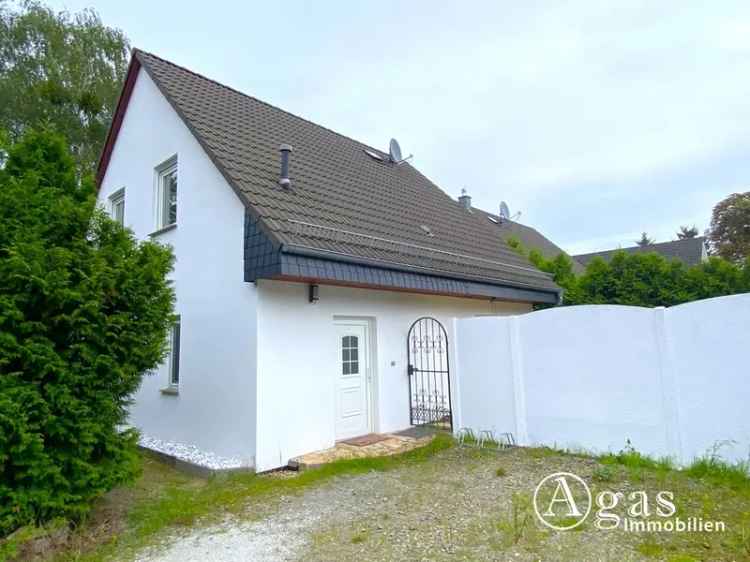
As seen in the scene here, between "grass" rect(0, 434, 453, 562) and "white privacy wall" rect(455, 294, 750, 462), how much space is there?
1.29 m

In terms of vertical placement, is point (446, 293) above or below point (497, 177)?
below

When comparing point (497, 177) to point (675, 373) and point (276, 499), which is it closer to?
point (675, 373)

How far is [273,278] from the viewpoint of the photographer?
600cm

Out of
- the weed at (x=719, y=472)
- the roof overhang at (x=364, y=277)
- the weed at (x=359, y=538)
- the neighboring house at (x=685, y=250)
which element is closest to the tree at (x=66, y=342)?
the roof overhang at (x=364, y=277)

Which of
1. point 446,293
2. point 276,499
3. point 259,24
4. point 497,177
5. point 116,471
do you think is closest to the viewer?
point 116,471

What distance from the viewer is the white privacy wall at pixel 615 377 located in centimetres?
513

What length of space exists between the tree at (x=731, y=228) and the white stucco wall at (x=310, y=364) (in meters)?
34.7

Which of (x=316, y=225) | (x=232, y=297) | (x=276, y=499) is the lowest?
(x=276, y=499)

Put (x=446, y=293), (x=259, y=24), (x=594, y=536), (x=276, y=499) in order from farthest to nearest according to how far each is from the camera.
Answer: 1. (x=259, y=24)
2. (x=446, y=293)
3. (x=276, y=499)
4. (x=594, y=536)

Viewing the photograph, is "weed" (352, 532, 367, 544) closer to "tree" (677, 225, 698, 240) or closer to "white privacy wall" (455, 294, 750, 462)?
"white privacy wall" (455, 294, 750, 462)

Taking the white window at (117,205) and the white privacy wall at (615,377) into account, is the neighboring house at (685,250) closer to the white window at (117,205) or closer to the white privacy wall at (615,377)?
the white privacy wall at (615,377)

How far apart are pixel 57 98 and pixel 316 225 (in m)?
16.8

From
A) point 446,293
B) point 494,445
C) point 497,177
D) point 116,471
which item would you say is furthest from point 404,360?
point 497,177

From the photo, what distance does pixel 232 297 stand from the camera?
682 cm
